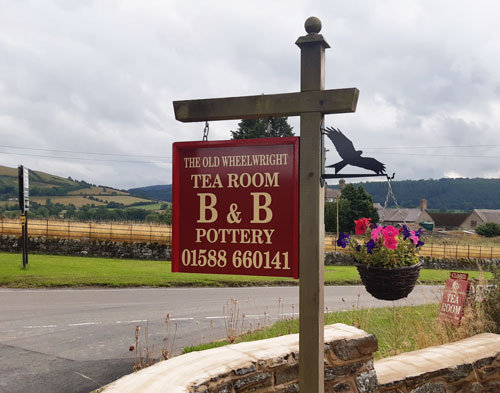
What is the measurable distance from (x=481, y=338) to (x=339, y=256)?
67.6 ft

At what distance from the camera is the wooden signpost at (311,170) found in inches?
123

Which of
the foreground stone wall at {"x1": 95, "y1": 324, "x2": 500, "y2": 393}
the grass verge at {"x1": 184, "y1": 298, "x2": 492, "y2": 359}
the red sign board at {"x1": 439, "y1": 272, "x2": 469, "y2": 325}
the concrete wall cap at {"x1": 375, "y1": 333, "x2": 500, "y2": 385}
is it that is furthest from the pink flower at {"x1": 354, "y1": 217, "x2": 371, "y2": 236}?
the red sign board at {"x1": 439, "y1": 272, "x2": 469, "y2": 325}

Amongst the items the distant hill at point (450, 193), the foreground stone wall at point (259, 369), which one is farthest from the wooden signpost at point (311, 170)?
A: the distant hill at point (450, 193)

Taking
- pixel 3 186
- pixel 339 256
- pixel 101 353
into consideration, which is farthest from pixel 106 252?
pixel 3 186

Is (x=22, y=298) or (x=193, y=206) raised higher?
(x=193, y=206)

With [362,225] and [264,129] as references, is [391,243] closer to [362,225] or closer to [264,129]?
[362,225]

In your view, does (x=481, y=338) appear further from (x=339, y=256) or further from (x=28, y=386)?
(x=339, y=256)

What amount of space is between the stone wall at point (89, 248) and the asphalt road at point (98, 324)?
8.72 m

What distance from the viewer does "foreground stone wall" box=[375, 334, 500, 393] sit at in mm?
4855

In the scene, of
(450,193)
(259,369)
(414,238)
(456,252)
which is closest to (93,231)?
(259,369)

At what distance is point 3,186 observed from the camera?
98875 millimetres

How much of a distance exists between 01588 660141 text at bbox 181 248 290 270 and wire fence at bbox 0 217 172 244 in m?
19.8

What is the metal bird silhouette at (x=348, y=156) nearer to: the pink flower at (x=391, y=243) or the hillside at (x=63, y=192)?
the pink flower at (x=391, y=243)

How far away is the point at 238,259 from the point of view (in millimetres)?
Result: 3264
